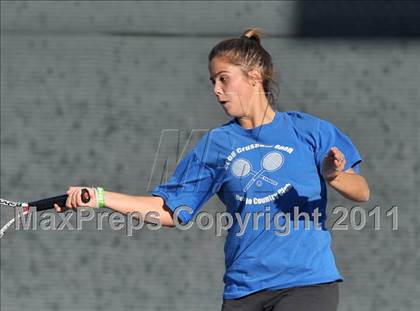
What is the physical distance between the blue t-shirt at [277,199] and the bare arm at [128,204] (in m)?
0.19

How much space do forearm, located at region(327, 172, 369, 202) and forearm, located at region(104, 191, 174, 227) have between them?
2.04 feet

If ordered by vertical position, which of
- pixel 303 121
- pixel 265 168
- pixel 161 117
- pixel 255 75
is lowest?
pixel 265 168

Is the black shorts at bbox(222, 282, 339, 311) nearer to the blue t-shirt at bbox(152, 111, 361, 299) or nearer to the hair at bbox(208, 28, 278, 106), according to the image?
the blue t-shirt at bbox(152, 111, 361, 299)

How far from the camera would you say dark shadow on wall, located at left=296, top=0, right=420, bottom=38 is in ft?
15.2

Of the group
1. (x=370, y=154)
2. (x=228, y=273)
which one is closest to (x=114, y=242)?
(x=370, y=154)

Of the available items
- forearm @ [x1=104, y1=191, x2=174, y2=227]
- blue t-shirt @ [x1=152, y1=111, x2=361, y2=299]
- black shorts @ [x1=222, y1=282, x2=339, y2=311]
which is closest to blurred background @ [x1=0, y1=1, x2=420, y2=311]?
forearm @ [x1=104, y1=191, x2=174, y2=227]

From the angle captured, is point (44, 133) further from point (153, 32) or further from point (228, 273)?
point (228, 273)

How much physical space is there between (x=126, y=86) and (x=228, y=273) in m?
2.06

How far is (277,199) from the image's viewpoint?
2879mm

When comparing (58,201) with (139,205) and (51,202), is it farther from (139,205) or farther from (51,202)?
(139,205)

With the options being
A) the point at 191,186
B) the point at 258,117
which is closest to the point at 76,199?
the point at 191,186

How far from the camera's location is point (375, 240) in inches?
183

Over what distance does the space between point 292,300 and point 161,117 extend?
7.02 feet

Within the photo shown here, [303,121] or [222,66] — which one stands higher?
[222,66]
